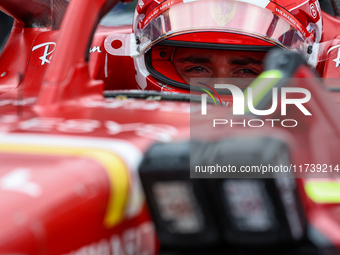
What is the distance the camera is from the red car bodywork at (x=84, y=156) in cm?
36

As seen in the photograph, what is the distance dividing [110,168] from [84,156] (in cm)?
3

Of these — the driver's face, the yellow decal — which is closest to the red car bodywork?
the yellow decal

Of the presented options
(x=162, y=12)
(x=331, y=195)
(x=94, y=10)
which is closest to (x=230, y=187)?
(x=331, y=195)

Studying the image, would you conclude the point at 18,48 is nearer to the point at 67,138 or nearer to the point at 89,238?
the point at 67,138

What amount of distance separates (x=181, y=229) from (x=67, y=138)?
0.59 feet

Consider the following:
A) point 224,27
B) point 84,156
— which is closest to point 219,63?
point 224,27

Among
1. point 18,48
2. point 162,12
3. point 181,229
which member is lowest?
point 181,229

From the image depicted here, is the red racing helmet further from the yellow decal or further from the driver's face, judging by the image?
the yellow decal

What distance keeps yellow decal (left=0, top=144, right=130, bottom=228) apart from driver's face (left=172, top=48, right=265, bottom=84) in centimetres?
109

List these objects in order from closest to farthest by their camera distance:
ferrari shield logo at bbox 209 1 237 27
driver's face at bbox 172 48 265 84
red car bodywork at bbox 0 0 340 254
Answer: red car bodywork at bbox 0 0 340 254, ferrari shield logo at bbox 209 1 237 27, driver's face at bbox 172 48 265 84

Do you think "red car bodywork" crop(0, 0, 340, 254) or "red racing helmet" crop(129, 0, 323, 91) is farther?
"red racing helmet" crop(129, 0, 323, 91)

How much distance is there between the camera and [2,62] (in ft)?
5.30

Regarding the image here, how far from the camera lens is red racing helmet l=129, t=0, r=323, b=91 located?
1311 millimetres

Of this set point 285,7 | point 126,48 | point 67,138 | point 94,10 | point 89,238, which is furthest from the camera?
point 126,48
